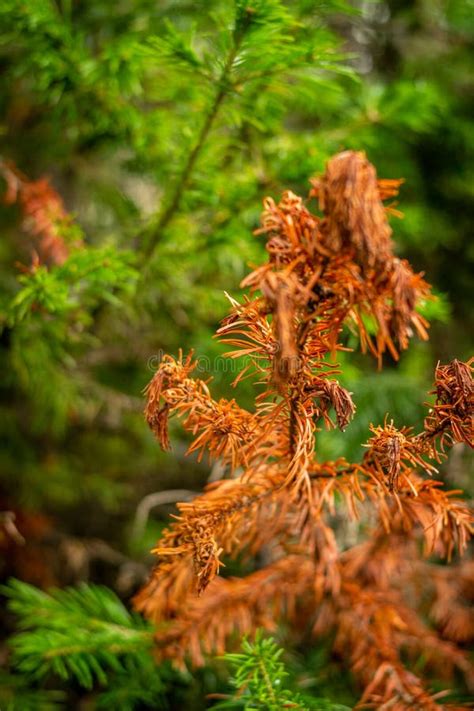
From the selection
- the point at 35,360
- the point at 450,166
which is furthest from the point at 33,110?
the point at 450,166

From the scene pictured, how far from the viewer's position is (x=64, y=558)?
1.45 metres

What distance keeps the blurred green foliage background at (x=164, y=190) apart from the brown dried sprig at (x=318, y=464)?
316 millimetres

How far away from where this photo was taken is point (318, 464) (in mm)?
690

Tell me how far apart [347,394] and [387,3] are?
176 centimetres

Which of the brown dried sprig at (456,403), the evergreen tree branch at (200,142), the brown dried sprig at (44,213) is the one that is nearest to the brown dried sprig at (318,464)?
the brown dried sprig at (456,403)

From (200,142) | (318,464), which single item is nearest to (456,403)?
(318,464)

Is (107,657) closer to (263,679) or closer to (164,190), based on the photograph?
(263,679)

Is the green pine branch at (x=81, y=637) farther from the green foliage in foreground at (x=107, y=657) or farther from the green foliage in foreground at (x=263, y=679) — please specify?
the green foliage in foreground at (x=263, y=679)

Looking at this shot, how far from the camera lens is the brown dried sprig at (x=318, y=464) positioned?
47 cm

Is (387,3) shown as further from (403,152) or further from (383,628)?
(383,628)

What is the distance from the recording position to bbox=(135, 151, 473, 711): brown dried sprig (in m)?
0.47

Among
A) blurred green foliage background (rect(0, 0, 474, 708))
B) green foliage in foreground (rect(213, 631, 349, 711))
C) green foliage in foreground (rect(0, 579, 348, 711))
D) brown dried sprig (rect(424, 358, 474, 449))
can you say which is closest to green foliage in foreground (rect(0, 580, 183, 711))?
green foliage in foreground (rect(0, 579, 348, 711))

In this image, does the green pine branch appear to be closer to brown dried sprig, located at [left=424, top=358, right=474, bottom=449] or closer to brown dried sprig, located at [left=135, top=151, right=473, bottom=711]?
brown dried sprig, located at [left=135, top=151, right=473, bottom=711]

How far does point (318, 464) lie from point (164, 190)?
73cm
